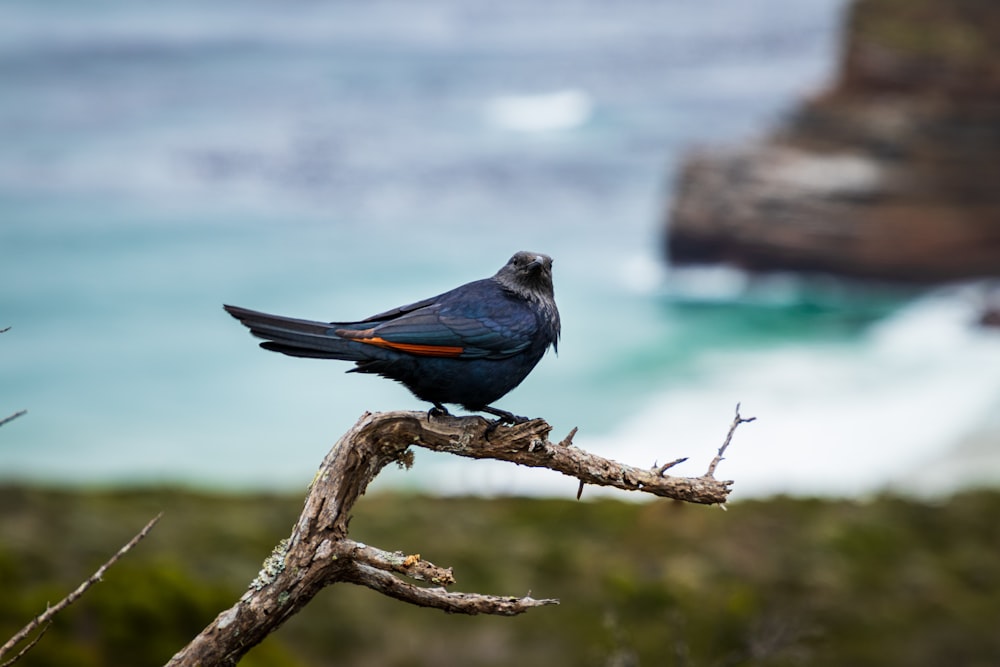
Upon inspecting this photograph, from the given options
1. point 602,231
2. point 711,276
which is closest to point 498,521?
point 602,231

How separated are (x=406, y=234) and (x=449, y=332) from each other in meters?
14.4

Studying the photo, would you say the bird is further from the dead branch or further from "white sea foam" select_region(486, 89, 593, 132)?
"white sea foam" select_region(486, 89, 593, 132)

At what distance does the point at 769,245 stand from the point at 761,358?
428cm

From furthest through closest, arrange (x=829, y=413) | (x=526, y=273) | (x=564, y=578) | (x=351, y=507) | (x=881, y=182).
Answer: (x=881, y=182) < (x=829, y=413) < (x=564, y=578) < (x=526, y=273) < (x=351, y=507)

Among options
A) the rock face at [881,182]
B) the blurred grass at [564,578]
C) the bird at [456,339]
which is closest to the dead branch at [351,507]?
the bird at [456,339]

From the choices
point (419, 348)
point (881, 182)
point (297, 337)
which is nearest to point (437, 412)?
point (419, 348)

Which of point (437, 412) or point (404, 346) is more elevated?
point (404, 346)

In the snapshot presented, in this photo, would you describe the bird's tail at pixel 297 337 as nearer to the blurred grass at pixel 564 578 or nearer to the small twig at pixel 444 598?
the small twig at pixel 444 598

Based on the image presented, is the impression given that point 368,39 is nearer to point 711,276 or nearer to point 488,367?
point 711,276

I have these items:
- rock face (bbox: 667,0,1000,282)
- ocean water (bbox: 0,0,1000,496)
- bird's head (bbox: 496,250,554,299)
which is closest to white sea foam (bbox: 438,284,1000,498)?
ocean water (bbox: 0,0,1000,496)

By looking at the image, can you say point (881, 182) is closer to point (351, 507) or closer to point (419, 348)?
point (419, 348)

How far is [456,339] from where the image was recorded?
11.6ft

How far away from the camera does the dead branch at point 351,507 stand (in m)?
3.26

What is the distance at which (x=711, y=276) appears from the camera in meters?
20.2
